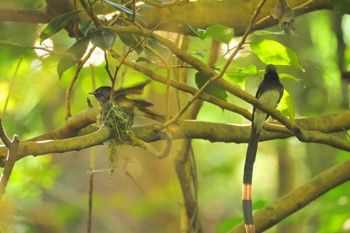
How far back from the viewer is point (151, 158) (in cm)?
437

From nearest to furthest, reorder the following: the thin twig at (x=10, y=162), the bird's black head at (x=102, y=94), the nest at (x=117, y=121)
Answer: the thin twig at (x=10, y=162) → the nest at (x=117, y=121) → the bird's black head at (x=102, y=94)

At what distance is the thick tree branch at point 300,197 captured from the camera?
247cm

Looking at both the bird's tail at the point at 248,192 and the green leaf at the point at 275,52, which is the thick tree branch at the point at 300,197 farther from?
the green leaf at the point at 275,52

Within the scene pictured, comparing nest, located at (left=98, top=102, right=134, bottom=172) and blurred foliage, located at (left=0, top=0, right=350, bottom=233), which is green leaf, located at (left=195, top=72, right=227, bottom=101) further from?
nest, located at (left=98, top=102, right=134, bottom=172)

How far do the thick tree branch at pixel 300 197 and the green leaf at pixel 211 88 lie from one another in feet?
2.17

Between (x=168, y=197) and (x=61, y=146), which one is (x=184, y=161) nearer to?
(x=61, y=146)

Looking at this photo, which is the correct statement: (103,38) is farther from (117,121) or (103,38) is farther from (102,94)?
(102,94)

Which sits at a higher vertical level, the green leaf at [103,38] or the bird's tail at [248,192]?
the green leaf at [103,38]

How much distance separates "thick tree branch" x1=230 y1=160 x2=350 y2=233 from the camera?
2.47m

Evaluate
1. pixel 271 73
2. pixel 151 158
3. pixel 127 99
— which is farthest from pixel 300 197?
pixel 151 158

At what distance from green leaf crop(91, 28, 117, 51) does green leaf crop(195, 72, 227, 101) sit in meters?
0.39

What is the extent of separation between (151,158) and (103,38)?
2.80m

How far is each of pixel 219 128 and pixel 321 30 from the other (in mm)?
1848

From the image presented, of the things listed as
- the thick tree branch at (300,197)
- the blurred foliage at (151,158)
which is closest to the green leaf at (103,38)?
the blurred foliage at (151,158)
